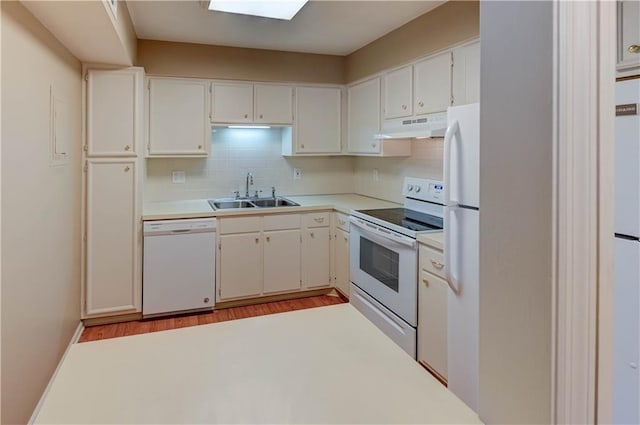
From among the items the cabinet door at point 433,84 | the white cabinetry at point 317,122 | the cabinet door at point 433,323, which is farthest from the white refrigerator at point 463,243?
the white cabinetry at point 317,122

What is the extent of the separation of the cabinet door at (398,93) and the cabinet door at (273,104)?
1.05 meters

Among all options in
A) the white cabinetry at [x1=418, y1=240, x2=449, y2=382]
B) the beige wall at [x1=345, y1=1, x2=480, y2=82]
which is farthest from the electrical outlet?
the white cabinetry at [x1=418, y1=240, x2=449, y2=382]

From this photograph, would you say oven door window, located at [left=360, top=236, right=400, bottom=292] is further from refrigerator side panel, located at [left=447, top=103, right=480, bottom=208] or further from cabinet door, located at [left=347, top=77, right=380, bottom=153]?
cabinet door, located at [left=347, top=77, right=380, bottom=153]

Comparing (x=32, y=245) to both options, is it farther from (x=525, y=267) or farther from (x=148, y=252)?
(x=525, y=267)

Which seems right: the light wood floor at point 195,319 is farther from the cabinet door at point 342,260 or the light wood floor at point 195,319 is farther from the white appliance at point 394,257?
the white appliance at point 394,257

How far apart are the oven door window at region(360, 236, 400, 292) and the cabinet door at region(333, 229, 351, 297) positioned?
0.44 metres

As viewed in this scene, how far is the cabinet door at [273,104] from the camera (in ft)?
13.5

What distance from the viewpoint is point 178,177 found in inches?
163

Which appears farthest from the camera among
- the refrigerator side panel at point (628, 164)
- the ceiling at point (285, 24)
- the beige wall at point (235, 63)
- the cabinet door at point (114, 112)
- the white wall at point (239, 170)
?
the white wall at point (239, 170)

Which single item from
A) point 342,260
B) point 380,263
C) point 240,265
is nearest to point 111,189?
point 240,265

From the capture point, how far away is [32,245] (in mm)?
2047

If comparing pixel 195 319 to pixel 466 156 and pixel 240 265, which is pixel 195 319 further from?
pixel 466 156

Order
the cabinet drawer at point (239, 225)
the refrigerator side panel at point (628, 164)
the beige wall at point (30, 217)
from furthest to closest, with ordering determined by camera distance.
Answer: the cabinet drawer at point (239, 225), the beige wall at point (30, 217), the refrigerator side panel at point (628, 164)

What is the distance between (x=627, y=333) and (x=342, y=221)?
2459 mm
